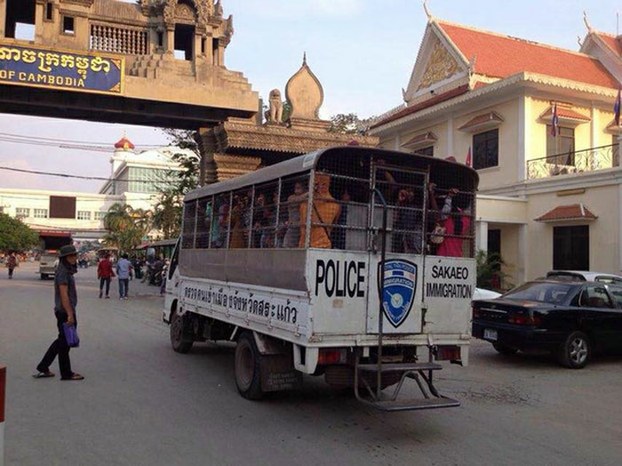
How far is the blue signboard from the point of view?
1644cm

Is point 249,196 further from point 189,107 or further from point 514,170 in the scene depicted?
point 514,170

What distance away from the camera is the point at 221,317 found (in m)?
7.82

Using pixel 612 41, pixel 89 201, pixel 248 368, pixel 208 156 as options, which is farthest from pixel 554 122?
pixel 89 201

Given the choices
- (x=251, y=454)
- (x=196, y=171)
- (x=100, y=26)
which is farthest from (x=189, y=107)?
(x=251, y=454)

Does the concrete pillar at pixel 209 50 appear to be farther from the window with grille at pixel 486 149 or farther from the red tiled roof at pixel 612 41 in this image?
the red tiled roof at pixel 612 41

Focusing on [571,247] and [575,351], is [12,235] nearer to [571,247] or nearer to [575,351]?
[571,247]

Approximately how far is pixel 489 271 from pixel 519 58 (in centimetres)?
1062

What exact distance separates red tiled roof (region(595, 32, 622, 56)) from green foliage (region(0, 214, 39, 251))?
193ft

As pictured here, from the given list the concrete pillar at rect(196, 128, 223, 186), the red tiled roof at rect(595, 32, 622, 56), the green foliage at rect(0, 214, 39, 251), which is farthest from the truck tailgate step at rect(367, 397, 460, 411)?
the green foliage at rect(0, 214, 39, 251)

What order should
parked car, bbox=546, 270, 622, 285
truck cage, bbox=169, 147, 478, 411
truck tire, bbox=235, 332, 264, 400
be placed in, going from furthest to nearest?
parked car, bbox=546, 270, 622, 285 → truck tire, bbox=235, 332, 264, 400 → truck cage, bbox=169, 147, 478, 411

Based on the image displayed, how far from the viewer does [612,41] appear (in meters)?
26.7

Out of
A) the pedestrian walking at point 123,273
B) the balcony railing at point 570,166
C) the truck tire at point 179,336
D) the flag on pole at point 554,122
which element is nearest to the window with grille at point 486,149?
the balcony railing at point 570,166

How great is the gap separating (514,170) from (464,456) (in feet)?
57.9

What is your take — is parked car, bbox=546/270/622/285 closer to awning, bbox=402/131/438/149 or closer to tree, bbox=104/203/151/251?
awning, bbox=402/131/438/149
